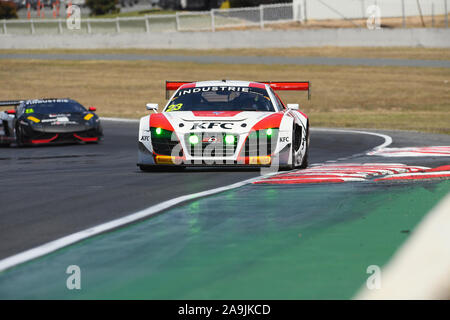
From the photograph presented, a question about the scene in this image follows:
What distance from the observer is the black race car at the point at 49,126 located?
20.1 meters

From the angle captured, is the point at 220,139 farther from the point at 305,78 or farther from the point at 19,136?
the point at 305,78

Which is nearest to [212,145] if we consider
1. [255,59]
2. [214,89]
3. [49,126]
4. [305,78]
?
[214,89]

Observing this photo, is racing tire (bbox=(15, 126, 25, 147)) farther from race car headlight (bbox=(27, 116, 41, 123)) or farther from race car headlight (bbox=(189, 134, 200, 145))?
race car headlight (bbox=(189, 134, 200, 145))

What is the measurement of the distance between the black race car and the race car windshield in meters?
6.90

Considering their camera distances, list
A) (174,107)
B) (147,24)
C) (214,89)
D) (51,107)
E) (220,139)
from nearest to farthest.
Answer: (220,139)
(174,107)
(214,89)
(51,107)
(147,24)

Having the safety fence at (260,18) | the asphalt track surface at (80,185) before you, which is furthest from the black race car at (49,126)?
the safety fence at (260,18)

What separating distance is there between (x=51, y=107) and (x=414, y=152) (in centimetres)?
883

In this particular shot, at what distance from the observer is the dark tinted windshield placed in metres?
20.8

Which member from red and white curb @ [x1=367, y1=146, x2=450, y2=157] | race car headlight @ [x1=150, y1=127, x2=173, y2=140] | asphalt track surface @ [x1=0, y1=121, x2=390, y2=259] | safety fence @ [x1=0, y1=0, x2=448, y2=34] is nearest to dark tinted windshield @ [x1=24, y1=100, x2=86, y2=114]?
asphalt track surface @ [x1=0, y1=121, x2=390, y2=259]

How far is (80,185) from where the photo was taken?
11.2 meters

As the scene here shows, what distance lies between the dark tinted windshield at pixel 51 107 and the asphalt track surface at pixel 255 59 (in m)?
24.0

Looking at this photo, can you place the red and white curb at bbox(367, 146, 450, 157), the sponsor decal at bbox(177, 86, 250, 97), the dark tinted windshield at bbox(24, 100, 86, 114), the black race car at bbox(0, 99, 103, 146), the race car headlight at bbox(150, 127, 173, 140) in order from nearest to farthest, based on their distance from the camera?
the race car headlight at bbox(150, 127, 173, 140), the sponsor decal at bbox(177, 86, 250, 97), the red and white curb at bbox(367, 146, 450, 157), the black race car at bbox(0, 99, 103, 146), the dark tinted windshield at bbox(24, 100, 86, 114)

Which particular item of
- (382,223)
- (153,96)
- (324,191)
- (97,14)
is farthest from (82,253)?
(97,14)

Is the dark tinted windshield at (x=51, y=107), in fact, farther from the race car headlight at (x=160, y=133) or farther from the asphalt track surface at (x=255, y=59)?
the asphalt track surface at (x=255, y=59)
